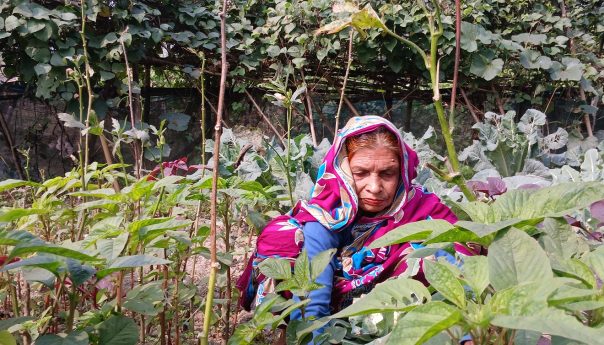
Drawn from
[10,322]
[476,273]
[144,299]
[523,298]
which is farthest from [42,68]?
[523,298]

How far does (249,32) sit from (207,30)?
1.42 ft

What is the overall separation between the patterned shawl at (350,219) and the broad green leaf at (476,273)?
1170 mm

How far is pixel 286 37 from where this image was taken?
543 cm

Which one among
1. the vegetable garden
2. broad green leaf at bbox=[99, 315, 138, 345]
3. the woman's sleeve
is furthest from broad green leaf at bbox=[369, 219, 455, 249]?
the woman's sleeve

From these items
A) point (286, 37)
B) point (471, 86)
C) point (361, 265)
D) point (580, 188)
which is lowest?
point (361, 265)

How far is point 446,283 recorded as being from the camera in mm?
693

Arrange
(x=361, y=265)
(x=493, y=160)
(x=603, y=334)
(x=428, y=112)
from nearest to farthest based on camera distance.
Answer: (x=603, y=334)
(x=361, y=265)
(x=493, y=160)
(x=428, y=112)

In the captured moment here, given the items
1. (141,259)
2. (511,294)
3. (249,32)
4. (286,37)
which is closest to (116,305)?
(141,259)

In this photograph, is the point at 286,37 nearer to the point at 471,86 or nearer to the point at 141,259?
the point at 471,86

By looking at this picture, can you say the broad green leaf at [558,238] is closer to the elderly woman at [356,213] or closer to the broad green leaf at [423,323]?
the broad green leaf at [423,323]

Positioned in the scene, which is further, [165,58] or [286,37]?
[165,58]

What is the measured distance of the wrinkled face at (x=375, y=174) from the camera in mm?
1918

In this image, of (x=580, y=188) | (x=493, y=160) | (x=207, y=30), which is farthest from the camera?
(x=207, y=30)

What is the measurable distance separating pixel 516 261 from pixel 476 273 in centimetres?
6
